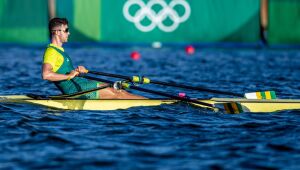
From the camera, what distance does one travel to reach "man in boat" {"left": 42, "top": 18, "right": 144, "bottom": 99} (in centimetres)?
1133

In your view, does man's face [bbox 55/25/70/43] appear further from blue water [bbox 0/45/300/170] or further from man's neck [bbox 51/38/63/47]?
blue water [bbox 0/45/300/170]

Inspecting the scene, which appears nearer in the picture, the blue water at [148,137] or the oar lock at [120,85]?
the blue water at [148,137]

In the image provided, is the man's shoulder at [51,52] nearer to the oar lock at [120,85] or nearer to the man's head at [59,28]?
the man's head at [59,28]

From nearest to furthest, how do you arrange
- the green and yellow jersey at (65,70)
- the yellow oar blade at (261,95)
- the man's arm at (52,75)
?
the man's arm at (52,75) → the green and yellow jersey at (65,70) → the yellow oar blade at (261,95)

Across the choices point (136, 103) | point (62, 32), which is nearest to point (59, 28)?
point (62, 32)

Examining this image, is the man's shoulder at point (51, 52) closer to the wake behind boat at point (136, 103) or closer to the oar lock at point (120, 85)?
the wake behind boat at point (136, 103)

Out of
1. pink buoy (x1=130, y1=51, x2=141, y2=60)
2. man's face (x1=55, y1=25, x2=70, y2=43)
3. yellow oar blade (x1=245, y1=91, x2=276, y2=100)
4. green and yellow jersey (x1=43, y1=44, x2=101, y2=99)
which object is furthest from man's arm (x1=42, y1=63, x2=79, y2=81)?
pink buoy (x1=130, y1=51, x2=141, y2=60)

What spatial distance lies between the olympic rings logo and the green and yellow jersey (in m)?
15.4

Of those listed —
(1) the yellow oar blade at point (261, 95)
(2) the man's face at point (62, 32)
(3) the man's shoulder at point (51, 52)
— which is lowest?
(1) the yellow oar blade at point (261, 95)

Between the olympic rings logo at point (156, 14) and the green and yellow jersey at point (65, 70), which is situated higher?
the olympic rings logo at point (156, 14)

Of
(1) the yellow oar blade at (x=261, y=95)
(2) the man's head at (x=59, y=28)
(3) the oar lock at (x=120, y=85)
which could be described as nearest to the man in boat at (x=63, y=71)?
(2) the man's head at (x=59, y=28)

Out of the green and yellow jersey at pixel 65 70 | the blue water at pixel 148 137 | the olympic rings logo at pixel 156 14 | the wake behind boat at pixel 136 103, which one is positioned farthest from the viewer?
the olympic rings logo at pixel 156 14

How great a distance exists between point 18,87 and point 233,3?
13.2 meters

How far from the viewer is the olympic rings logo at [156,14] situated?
88.9ft
